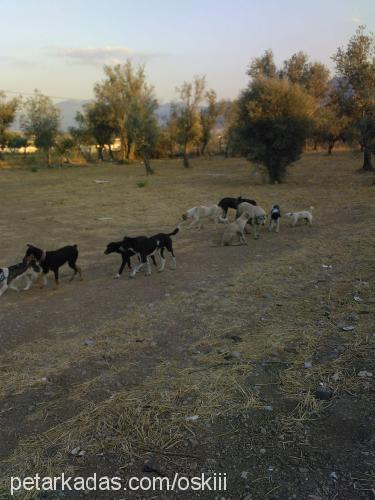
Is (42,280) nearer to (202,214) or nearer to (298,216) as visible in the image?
(202,214)

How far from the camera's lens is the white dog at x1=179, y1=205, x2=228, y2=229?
1323 centimetres

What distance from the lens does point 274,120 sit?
2234 cm

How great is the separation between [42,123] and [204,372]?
45.1 meters

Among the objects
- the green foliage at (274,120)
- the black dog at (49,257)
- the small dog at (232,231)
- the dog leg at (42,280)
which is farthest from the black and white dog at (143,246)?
the green foliage at (274,120)

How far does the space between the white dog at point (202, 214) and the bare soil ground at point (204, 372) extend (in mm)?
3144

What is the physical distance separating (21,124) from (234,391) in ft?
155

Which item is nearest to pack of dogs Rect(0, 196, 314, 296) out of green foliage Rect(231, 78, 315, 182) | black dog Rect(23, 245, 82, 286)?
black dog Rect(23, 245, 82, 286)

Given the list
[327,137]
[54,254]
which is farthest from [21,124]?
[54,254]

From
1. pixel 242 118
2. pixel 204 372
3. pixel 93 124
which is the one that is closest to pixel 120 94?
pixel 93 124

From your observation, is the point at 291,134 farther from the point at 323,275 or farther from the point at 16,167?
the point at 16,167

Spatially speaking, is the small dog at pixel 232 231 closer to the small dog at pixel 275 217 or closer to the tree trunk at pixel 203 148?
the small dog at pixel 275 217

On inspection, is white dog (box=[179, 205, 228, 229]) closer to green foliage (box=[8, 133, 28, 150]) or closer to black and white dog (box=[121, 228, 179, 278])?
black and white dog (box=[121, 228, 179, 278])

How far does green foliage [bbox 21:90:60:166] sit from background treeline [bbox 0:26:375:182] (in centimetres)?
10

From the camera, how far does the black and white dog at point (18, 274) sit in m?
7.67
